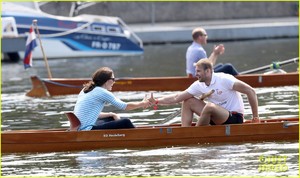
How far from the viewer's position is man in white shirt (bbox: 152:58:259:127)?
16.0 metres

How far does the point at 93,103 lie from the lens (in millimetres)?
15852

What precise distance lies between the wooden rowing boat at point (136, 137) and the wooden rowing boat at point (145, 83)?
313 inches

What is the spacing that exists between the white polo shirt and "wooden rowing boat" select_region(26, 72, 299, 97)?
779 cm

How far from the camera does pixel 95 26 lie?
117 feet

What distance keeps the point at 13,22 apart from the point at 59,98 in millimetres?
10625

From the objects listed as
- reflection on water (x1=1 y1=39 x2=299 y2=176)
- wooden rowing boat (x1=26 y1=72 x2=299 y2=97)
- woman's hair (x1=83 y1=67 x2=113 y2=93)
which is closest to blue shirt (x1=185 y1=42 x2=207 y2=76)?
wooden rowing boat (x1=26 y1=72 x2=299 y2=97)

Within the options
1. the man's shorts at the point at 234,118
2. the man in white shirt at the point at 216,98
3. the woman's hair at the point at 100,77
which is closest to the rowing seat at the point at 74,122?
the woman's hair at the point at 100,77

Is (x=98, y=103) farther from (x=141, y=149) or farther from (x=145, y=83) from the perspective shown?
(x=145, y=83)

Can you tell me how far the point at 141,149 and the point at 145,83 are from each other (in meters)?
8.68

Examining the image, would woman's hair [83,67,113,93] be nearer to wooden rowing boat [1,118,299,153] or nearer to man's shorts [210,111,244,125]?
wooden rowing boat [1,118,299,153]

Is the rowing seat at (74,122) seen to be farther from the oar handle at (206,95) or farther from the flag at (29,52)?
the flag at (29,52)

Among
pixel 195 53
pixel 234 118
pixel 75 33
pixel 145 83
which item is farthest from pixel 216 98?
pixel 75 33

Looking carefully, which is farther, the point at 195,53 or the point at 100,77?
the point at 195,53

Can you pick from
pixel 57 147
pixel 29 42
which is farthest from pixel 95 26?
pixel 57 147
